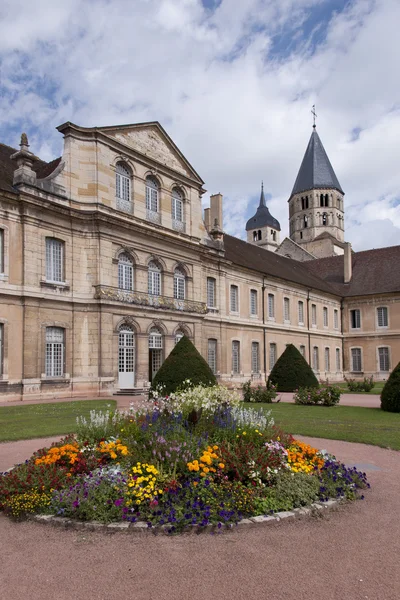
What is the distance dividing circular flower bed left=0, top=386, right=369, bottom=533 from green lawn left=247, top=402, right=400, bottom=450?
3.67 m

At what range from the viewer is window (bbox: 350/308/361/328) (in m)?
42.3

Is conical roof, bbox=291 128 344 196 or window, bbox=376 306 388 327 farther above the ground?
conical roof, bbox=291 128 344 196

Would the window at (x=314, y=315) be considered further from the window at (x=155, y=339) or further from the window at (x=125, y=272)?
the window at (x=125, y=272)

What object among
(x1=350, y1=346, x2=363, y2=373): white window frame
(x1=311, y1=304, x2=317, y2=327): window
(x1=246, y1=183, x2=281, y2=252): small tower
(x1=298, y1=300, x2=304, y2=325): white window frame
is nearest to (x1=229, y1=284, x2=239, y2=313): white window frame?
(x1=298, y1=300, x2=304, y2=325): white window frame

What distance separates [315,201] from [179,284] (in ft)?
157

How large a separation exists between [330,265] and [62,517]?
44.5 meters

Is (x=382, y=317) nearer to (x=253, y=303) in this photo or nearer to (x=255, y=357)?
(x=253, y=303)

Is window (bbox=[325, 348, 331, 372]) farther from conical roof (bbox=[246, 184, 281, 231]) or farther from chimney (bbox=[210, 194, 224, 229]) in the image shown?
conical roof (bbox=[246, 184, 281, 231])

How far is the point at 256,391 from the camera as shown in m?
19.1

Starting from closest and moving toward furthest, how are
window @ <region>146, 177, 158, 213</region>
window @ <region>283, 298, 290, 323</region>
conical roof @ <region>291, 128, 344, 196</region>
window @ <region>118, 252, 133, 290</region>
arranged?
window @ <region>118, 252, 133, 290</region> < window @ <region>146, 177, 158, 213</region> < window @ <region>283, 298, 290, 323</region> < conical roof @ <region>291, 128, 344, 196</region>

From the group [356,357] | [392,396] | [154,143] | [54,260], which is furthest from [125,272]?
[356,357]

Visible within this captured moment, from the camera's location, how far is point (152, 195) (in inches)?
971

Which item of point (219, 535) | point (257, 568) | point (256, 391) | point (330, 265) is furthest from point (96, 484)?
point (330, 265)

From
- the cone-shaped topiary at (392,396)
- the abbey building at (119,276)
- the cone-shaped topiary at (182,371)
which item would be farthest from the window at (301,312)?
the cone-shaped topiary at (392,396)
